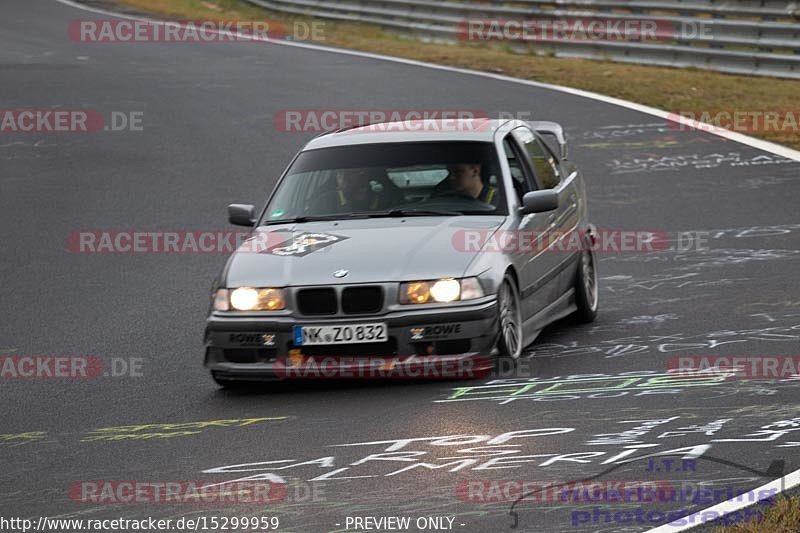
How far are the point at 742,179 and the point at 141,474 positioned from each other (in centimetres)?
1147

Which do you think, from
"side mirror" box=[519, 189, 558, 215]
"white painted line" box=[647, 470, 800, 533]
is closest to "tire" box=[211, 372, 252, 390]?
"side mirror" box=[519, 189, 558, 215]

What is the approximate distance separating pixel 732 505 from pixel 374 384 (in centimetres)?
330

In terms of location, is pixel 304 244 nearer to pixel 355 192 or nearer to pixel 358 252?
pixel 358 252

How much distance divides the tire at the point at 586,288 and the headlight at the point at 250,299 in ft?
9.37

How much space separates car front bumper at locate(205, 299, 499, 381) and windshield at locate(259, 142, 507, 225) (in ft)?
3.84

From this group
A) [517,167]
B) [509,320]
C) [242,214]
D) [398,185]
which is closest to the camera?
[509,320]

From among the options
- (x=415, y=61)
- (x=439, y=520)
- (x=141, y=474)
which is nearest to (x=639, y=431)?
(x=439, y=520)

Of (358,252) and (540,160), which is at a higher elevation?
(540,160)

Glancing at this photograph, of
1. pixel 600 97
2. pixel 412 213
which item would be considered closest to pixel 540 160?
pixel 412 213

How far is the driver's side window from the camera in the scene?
33.2 feet

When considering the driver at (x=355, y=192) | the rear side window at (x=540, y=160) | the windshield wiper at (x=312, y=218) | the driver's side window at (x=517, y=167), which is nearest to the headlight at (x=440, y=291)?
the windshield wiper at (x=312, y=218)

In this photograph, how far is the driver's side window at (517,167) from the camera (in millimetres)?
10133

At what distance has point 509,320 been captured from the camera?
909 cm

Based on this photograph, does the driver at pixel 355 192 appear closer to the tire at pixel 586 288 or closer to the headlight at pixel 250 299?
the headlight at pixel 250 299
